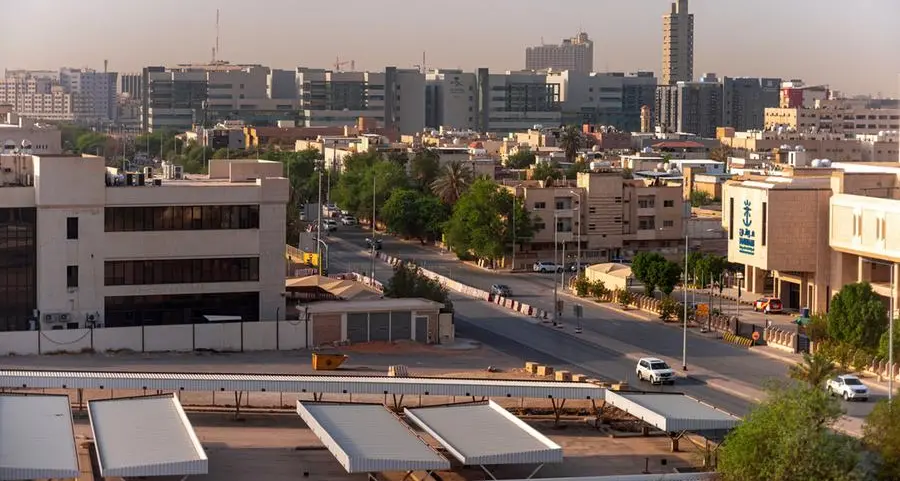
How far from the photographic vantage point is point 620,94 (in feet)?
617

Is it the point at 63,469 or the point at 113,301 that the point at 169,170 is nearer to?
the point at 113,301

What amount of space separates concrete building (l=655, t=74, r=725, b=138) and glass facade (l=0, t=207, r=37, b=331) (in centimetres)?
14267

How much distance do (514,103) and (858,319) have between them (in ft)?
425

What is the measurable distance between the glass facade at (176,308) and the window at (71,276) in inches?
37.7

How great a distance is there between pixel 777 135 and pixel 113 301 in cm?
8702

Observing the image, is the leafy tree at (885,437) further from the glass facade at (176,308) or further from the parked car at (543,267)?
the parked car at (543,267)

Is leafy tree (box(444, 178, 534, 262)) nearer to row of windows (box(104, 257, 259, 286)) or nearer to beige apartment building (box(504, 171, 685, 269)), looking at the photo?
beige apartment building (box(504, 171, 685, 269))

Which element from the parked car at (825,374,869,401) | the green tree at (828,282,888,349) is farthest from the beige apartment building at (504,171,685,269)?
the parked car at (825,374,869,401)

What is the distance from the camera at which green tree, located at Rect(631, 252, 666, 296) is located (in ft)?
178

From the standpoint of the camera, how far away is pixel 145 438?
90.8 ft

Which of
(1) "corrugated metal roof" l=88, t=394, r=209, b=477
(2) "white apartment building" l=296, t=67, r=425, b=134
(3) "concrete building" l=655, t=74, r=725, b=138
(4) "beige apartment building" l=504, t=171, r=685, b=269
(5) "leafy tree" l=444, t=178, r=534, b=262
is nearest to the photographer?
(1) "corrugated metal roof" l=88, t=394, r=209, b=477

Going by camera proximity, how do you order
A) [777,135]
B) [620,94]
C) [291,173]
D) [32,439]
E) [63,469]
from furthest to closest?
[620,94] < [777,135] < [291,173] < [32,439] < [63,469]

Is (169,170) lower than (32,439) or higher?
higher

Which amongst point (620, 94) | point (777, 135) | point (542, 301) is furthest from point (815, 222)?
point (620, 94)
